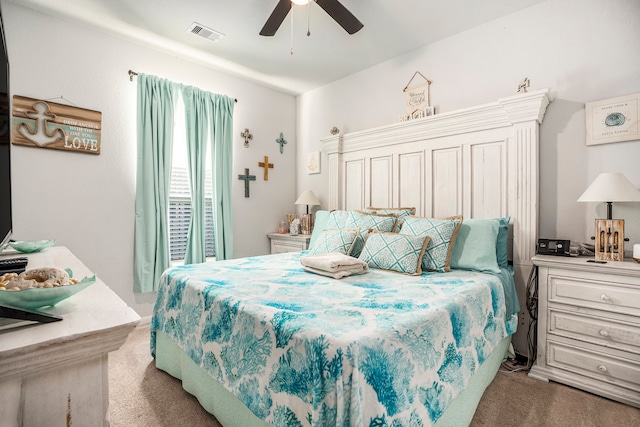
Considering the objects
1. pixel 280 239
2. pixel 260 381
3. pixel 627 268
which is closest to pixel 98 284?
pixel 260 381

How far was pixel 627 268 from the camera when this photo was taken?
70.9 inches

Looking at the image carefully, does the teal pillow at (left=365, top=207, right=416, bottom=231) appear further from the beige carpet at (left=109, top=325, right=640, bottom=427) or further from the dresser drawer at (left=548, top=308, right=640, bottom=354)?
the beige carpet at (left=109, top=325, right=640, bottom=427)

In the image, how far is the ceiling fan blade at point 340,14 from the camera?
2086 millimetres

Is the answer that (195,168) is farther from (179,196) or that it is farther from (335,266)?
(335,266)

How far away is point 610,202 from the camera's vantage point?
2.00 m

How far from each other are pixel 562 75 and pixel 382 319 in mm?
2439

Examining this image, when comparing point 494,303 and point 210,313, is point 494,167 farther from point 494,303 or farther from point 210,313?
point 210,313

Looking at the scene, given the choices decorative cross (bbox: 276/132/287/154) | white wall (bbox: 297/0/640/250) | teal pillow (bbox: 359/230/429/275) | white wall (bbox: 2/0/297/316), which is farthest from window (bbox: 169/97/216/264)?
white wall (bbox: 297/0/640/250)

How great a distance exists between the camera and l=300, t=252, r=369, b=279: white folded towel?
2012 millimetres

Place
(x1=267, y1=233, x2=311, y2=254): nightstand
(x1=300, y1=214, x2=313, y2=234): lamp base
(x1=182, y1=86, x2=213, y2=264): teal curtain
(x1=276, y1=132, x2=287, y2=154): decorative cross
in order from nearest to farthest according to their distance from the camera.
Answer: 1. (x1=182, y1=86, x2=213, y2=264): teal curtain
2. (x1=267, y1=233, x2=311, y2=254): nightstand
3. (x1=300, y1=214, x2=313, y2=234): lamp base
4. (x1=276, y1=132, x2=287, y2=154): decorative cross

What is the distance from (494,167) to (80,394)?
290cm

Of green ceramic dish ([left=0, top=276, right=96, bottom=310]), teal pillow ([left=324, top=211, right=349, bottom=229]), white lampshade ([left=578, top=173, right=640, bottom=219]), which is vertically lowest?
green ceramic dish ([left=0, top=276, right=96, bottom=310])

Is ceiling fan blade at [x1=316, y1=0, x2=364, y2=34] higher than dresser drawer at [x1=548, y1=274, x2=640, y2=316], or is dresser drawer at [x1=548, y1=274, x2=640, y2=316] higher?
ceiling fan blade at [x1=316, y1=0, x2=364, y2=34]

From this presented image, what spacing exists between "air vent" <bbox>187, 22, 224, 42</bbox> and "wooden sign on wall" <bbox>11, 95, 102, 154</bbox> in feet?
3.76
